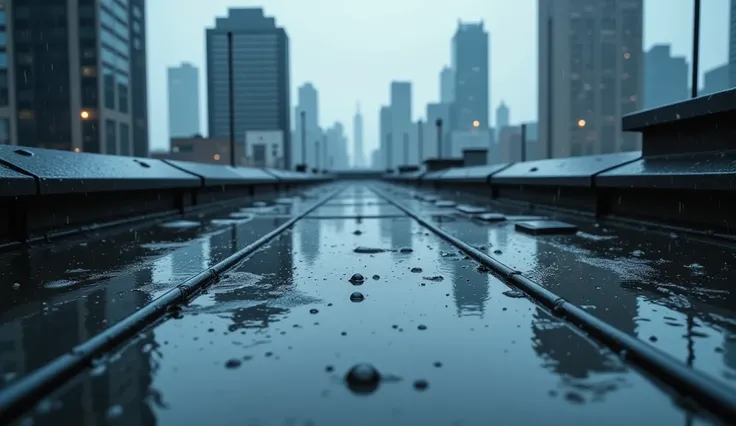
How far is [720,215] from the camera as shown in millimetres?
6312

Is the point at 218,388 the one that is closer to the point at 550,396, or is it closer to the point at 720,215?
the point at 550,396

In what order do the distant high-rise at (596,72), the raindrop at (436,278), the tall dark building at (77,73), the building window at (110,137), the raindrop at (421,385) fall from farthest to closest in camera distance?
the distant high-rise at (596,72) < the building window at (110,137) < the tall dark building at (77,73) < the raindrop at (436,278) < the raindrop at (421,385)

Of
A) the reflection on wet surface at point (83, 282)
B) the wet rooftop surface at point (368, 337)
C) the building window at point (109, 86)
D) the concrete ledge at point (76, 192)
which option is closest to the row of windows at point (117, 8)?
the building window at point (109, 86)

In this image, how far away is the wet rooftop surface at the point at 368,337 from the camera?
80.7 inches

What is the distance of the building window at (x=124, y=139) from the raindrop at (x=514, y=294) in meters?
74.4

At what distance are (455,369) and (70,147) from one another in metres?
66.1

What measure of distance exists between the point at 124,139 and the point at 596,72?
74776 mm

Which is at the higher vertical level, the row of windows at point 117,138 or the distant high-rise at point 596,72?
the distant high-rise at point 596,72

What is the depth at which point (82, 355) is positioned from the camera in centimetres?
250

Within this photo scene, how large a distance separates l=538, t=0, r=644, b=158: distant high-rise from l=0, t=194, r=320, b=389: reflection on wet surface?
78158mm

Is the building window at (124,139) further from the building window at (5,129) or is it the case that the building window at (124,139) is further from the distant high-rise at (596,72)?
the distant high-rise at (596,72)

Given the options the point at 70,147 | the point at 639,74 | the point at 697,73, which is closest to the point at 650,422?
the point at 697,73

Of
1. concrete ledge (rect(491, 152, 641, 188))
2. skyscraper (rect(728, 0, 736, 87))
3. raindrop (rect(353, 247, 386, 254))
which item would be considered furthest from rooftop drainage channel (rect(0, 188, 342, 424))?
skyscraper (rect(728, 0, 736, 87))

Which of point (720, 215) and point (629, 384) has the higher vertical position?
point (720, 215)
